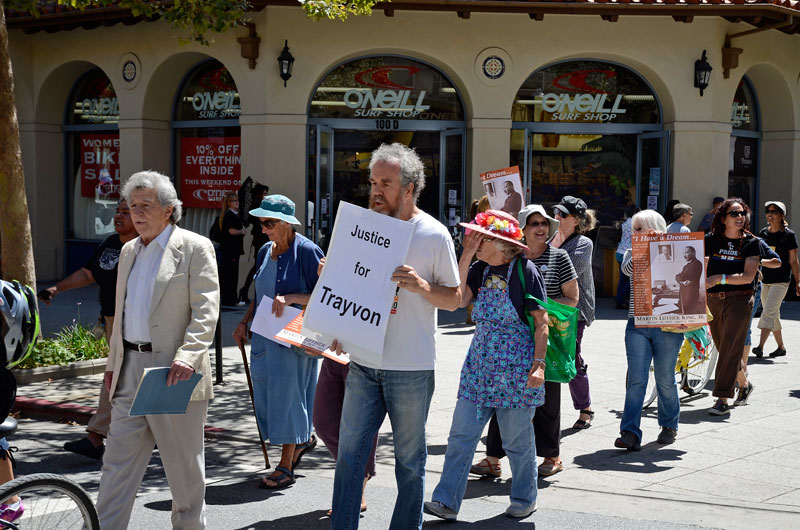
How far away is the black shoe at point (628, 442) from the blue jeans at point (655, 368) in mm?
48

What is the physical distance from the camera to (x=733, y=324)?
840 cm

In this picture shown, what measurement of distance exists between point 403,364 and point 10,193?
21.5ft

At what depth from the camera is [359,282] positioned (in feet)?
14.9

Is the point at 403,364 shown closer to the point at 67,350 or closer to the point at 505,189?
the point at 505,189

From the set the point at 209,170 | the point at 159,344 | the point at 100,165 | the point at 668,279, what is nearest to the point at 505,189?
the point at 668,279

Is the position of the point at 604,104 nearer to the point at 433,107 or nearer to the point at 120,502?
the point at 433,107

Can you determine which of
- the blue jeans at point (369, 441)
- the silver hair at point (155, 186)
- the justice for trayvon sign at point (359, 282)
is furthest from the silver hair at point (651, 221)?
the silver hair at point (155, 186)

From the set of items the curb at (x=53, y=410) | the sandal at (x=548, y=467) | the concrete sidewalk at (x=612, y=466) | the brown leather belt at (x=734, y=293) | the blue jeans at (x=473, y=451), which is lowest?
the curb at (x=53, y=410)

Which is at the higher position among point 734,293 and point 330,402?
point 734,293

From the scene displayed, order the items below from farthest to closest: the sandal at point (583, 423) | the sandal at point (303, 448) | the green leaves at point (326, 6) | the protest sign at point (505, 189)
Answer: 1. the green leaves at point (326, 6)
2. the protest sign at point (505, 189)
3. the sandal at point (583, 423)
4. the sandal at point (303, 448)

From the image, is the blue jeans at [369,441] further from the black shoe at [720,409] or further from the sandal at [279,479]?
the black shoe at [720,409]

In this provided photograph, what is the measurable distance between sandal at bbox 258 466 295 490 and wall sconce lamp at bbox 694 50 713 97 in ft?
39.9

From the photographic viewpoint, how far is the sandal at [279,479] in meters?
6.29

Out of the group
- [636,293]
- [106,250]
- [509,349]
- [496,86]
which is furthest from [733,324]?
[496,86]
